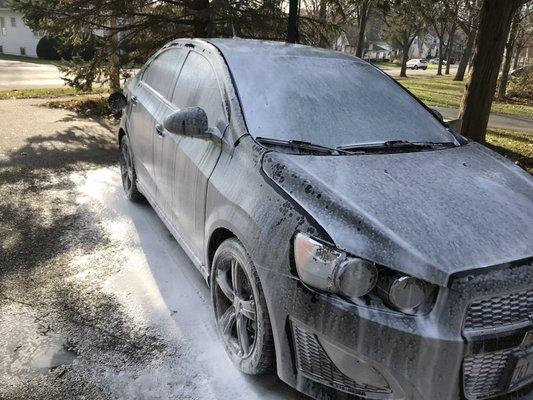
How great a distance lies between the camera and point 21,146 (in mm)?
7496

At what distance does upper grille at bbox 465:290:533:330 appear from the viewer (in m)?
1.97

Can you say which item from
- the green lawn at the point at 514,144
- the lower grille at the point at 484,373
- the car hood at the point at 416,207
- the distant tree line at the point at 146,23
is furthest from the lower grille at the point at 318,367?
the distant tree line at the point at 146,23

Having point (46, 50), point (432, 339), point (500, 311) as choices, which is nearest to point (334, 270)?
point (432, 339)

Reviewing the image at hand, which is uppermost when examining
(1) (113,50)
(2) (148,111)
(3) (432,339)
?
(1) (113,50)

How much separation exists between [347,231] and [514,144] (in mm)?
8626

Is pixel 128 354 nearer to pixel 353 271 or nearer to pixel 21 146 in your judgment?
pixel 353 271

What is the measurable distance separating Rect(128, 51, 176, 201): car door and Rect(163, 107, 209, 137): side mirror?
115 centimetres

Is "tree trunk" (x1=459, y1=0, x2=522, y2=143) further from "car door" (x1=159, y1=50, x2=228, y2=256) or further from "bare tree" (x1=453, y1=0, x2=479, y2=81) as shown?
"bare tree" (x1=453, y1=0, x2=479, y2=81)

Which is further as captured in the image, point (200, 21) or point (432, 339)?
point (200, 21)

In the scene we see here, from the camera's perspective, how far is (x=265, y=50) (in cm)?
369

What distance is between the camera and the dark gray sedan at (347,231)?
1.99m

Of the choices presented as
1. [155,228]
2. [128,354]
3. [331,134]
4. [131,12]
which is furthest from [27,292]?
[131,12]

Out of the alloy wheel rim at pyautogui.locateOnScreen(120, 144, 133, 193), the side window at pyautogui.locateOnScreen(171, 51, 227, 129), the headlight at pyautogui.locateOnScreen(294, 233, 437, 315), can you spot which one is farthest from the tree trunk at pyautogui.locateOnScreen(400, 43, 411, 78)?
the headlight at pyautogui.locateOnScreen(294, 233, 437, 315)

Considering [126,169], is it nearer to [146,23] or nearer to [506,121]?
[146,23]
